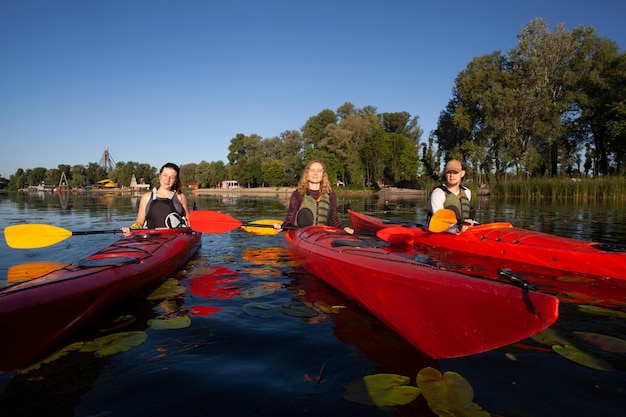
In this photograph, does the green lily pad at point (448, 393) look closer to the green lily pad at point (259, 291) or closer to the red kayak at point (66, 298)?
the green lily pad at point (259, 291)

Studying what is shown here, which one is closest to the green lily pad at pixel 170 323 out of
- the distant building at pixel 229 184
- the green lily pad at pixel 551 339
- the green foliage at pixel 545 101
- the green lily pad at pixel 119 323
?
the green lily pad at pixel 119 323

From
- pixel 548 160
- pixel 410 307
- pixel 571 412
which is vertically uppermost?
pixel 548 160

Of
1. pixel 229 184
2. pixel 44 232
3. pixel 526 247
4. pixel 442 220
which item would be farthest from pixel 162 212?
pixel 229 184

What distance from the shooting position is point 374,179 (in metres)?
47.3

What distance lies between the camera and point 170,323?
A: 3213 mm

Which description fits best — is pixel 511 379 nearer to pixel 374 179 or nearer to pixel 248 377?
pixel 248 377

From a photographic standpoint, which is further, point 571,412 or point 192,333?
point 192,333

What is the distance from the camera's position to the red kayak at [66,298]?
223cm

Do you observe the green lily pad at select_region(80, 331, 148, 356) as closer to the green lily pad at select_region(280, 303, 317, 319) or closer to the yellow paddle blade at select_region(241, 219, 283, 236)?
the green lily pad at select_region(280, 303, 317, 319)

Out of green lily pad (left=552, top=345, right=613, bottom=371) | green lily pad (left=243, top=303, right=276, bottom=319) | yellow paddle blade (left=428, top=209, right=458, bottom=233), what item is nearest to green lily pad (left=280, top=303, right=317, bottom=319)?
green lily pad (left=243, top=303, right=276, bottom=319)

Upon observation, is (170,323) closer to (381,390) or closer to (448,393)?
(381,390)

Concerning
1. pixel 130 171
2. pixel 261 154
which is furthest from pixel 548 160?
pixel 130 171

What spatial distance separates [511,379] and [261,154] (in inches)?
2786

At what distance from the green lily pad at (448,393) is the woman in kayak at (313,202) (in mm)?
3377
